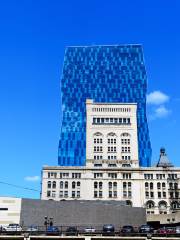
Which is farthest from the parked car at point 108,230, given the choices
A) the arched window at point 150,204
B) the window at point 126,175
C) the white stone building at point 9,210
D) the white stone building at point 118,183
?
the window at point 126,175

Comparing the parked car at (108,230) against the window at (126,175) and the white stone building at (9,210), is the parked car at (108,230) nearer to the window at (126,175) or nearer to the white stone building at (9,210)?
the white stone building at (9,210)

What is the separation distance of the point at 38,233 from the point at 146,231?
719 inches

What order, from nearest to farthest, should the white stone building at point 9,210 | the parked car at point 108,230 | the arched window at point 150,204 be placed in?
the parked car at point 108,230, the white stone building at point 9,210, the arched window at point 150,204

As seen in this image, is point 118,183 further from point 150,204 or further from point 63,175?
point 63,175

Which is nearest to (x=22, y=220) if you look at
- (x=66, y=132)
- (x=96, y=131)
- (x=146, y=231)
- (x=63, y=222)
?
A: (x=63, y=222)

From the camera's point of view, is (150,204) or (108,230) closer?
(108,230)

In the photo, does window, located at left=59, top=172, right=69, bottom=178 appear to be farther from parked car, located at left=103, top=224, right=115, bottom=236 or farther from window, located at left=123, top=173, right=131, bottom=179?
parked car, located at left=103, top=224, right=115, bottom=236

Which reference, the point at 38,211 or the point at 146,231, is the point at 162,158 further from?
the point at 146,231

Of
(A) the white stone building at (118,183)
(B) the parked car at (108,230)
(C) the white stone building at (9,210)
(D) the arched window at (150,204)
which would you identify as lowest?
(B) the parked car at (108,230)

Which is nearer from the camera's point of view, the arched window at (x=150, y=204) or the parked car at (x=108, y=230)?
the parked car at (x=108, y=230)

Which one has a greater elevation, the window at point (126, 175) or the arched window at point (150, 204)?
the window at point (126, 175)

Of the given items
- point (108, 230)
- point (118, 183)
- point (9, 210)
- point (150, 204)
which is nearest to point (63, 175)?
point (118, 183)

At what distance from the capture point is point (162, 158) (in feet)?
540

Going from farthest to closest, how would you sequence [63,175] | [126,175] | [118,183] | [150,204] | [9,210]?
1. [126,175]
2. [63,175]
3. [118,183]
4. [150,204]
5. [9,210]
